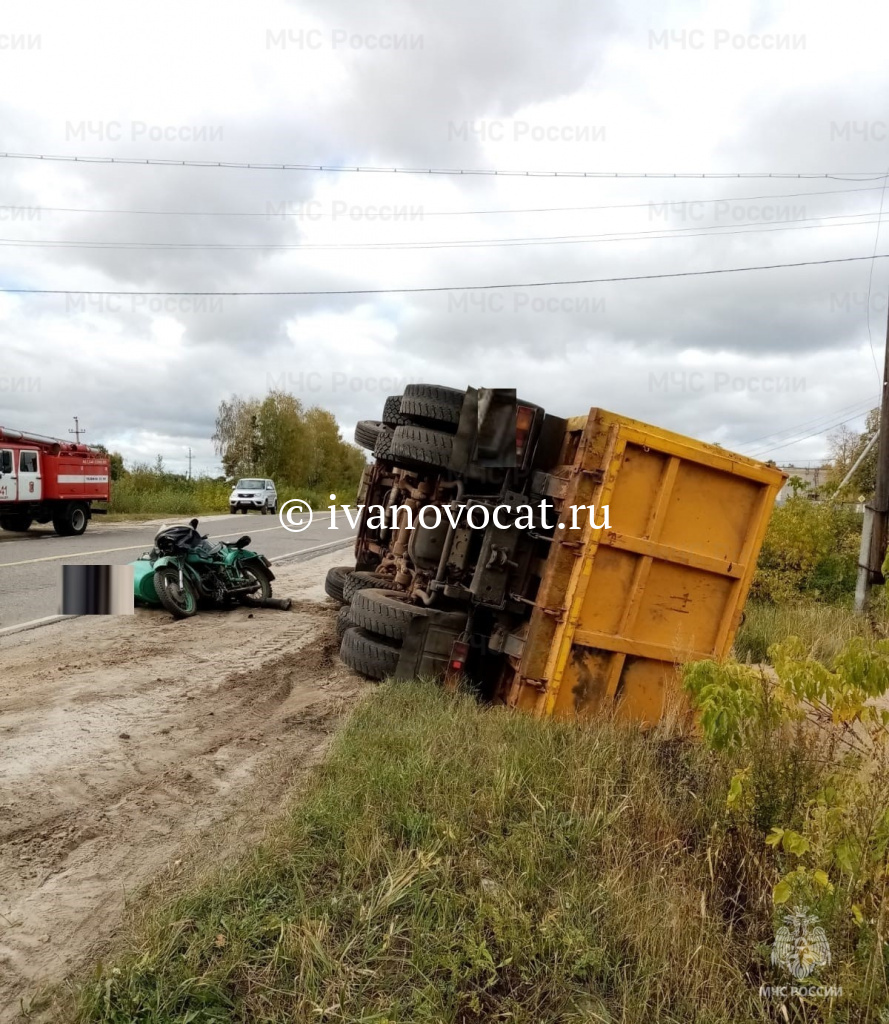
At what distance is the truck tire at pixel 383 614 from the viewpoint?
220 inches

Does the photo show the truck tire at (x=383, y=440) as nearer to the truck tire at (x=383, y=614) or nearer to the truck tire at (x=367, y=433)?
the truck tire at (x=367, y=433)

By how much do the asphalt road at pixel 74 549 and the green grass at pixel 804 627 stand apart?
25.6 ft

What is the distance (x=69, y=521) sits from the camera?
64.1 feet

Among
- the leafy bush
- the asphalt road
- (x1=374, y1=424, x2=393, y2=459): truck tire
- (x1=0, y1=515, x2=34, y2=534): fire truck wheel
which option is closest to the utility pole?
the leafy bush

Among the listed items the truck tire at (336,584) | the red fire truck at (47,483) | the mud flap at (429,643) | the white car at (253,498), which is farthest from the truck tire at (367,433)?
the white car at (253,498)

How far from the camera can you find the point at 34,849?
337cm

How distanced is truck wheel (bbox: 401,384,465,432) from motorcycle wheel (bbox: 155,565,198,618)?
381 cm

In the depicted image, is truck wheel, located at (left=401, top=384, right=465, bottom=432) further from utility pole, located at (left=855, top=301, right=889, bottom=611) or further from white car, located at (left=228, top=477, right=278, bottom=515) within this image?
white car, located at (left=228, top=477, right=278, bottom=515)

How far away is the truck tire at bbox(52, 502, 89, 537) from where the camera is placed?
64.0ft

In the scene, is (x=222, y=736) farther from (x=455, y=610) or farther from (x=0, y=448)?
(x=0, y=448)

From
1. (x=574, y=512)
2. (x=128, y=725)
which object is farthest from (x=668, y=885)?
(x=128, y=725)

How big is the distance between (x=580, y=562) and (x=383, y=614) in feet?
5.42

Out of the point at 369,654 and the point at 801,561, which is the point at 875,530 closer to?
the point at 801,561

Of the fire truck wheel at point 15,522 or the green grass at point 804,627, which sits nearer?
the green grass at point 804,627
